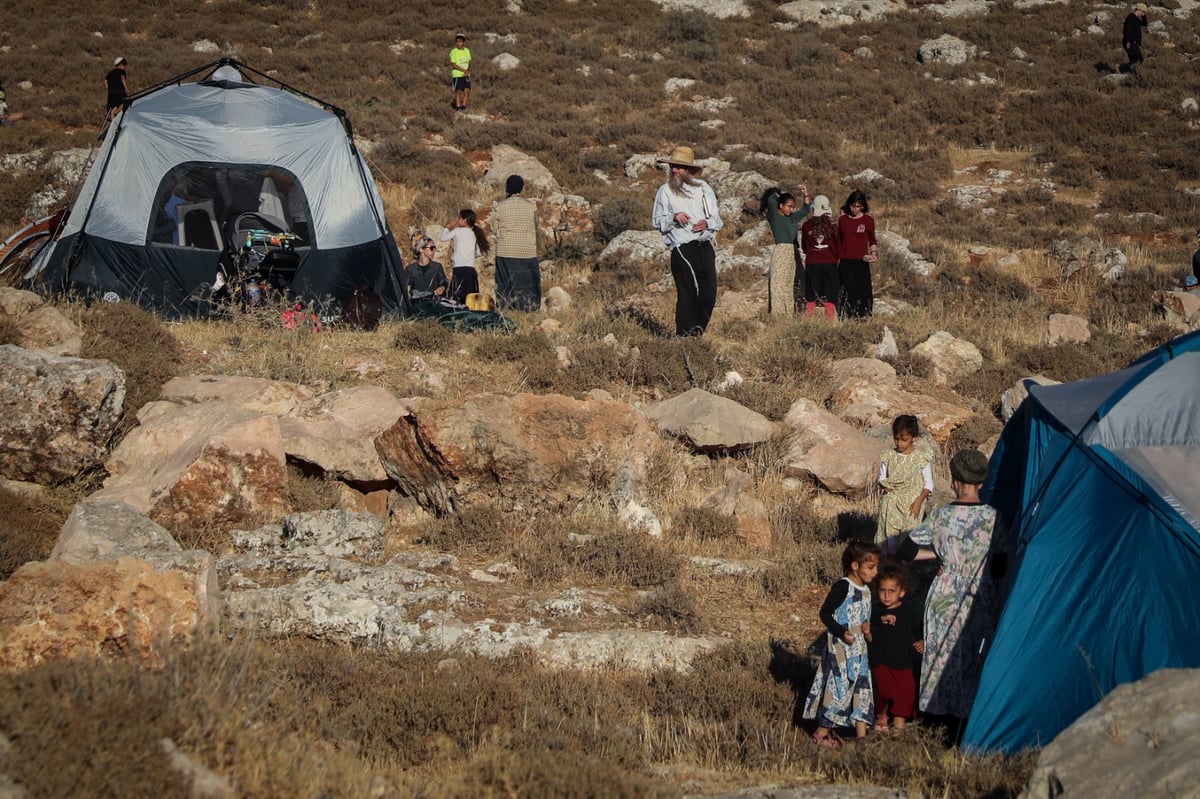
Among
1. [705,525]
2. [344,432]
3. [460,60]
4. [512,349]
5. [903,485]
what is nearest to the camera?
[903,485]

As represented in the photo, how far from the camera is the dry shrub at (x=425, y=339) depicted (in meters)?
10.4

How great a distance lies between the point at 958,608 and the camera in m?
5.15

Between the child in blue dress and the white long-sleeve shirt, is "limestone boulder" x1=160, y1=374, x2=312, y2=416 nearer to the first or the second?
the white long-sleeve shirt

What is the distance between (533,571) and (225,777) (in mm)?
3527

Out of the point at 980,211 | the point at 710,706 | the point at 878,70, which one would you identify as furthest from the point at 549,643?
the point at 878,70

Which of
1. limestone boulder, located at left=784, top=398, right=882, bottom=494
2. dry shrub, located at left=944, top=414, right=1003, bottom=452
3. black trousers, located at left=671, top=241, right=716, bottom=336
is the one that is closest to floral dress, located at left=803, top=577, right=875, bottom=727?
limestone boulder, located at left=784, top=398, right=882, bottom=494

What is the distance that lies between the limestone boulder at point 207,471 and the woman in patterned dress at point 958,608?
13.7ft

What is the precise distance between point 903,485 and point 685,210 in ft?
13.5

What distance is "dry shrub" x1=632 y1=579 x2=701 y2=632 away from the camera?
251 inches

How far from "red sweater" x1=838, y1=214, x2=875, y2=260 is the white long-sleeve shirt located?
7.84ft

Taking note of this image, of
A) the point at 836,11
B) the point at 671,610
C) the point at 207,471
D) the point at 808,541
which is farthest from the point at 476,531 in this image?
the point at 836,11

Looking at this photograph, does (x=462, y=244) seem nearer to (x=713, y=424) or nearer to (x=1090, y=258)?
(x=713, y=424)

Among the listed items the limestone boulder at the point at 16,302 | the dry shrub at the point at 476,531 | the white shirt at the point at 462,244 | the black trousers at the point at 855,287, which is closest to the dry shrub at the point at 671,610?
the dry shrub at the point at 476,531

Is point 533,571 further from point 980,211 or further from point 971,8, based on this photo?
point 971,8
